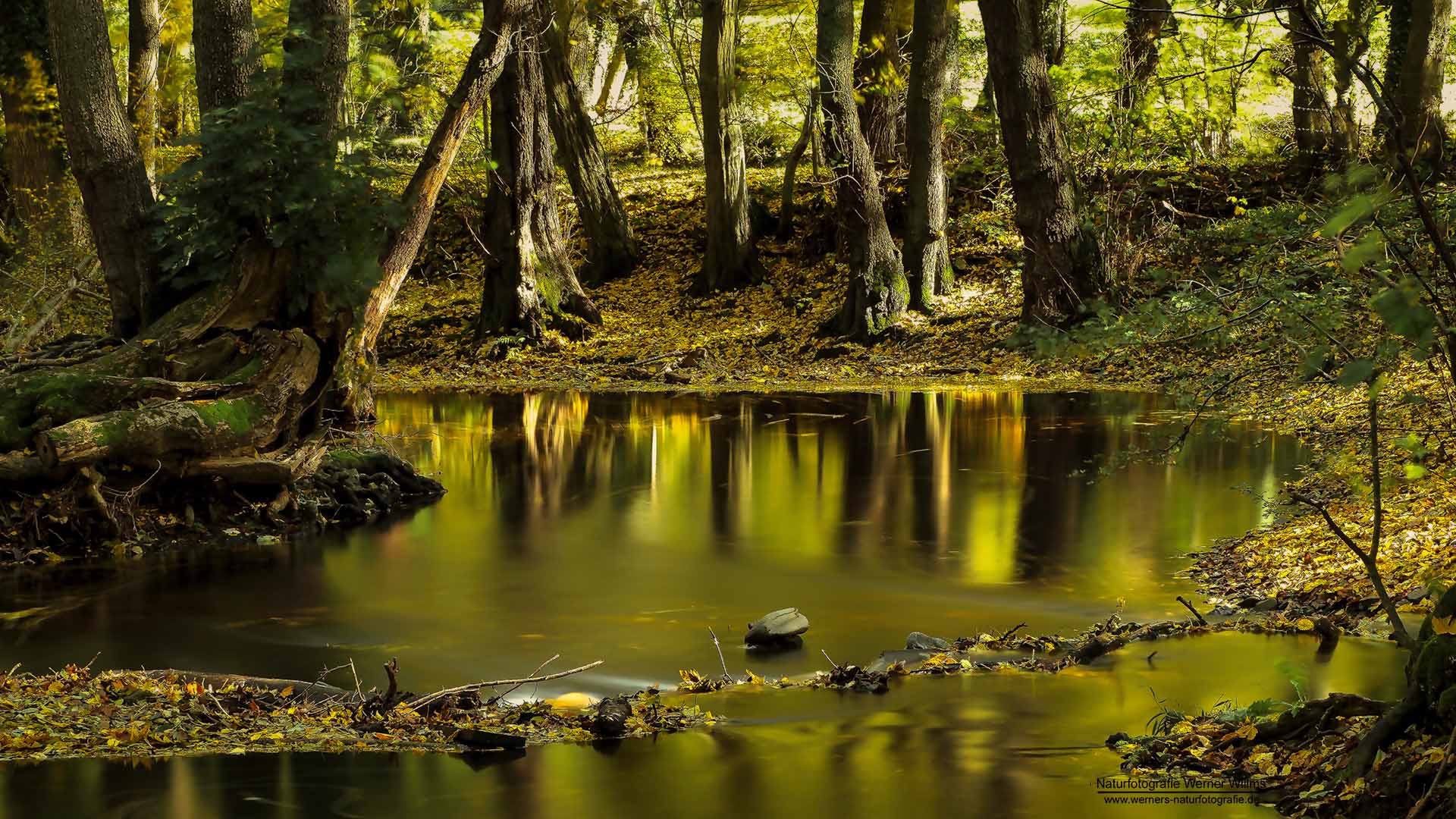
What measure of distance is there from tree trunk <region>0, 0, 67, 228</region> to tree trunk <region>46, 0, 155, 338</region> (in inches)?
348

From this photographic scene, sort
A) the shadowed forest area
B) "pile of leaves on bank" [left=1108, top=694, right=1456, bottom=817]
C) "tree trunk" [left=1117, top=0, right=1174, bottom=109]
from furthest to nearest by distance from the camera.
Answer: "tree trunk" [left=1117, top=0, right=1174, bottom=109] < the shadowed forest area < "pile of leaves on bank" [left=1108, top=694, right=1456, bottom=817]

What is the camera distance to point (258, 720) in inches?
241

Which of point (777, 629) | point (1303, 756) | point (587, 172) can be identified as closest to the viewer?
point (1303, 756)

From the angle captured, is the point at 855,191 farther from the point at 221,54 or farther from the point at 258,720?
the point at 258,720

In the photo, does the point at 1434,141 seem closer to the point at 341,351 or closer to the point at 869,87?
the point at 869,87

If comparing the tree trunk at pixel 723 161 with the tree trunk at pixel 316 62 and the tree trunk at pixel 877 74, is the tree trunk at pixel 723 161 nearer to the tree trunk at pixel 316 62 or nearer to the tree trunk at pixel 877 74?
the tree trunk at pixel 877 74

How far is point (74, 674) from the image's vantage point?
6719 mm

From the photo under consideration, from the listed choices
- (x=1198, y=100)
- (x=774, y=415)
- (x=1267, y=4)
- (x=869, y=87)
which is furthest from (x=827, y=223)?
(x=1267, y=4)

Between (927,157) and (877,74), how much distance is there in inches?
69.9

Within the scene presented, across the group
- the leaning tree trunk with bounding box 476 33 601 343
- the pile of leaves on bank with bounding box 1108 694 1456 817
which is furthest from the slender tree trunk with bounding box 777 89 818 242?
the pile of leaves on bank with bounding box 1108 694 1456 817

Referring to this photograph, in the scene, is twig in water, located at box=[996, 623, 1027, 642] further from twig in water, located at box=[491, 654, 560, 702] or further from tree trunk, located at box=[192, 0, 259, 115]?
tree trunk, located at box=[192, 0, 259, 115]

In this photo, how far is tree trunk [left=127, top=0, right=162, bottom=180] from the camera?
903 inches

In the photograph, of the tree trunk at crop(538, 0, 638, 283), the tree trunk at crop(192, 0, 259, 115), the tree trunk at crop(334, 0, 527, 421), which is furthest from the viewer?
the tree trunk at crop(538, 0, 638, 283)

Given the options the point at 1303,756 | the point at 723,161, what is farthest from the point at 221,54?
the point at 723,161
